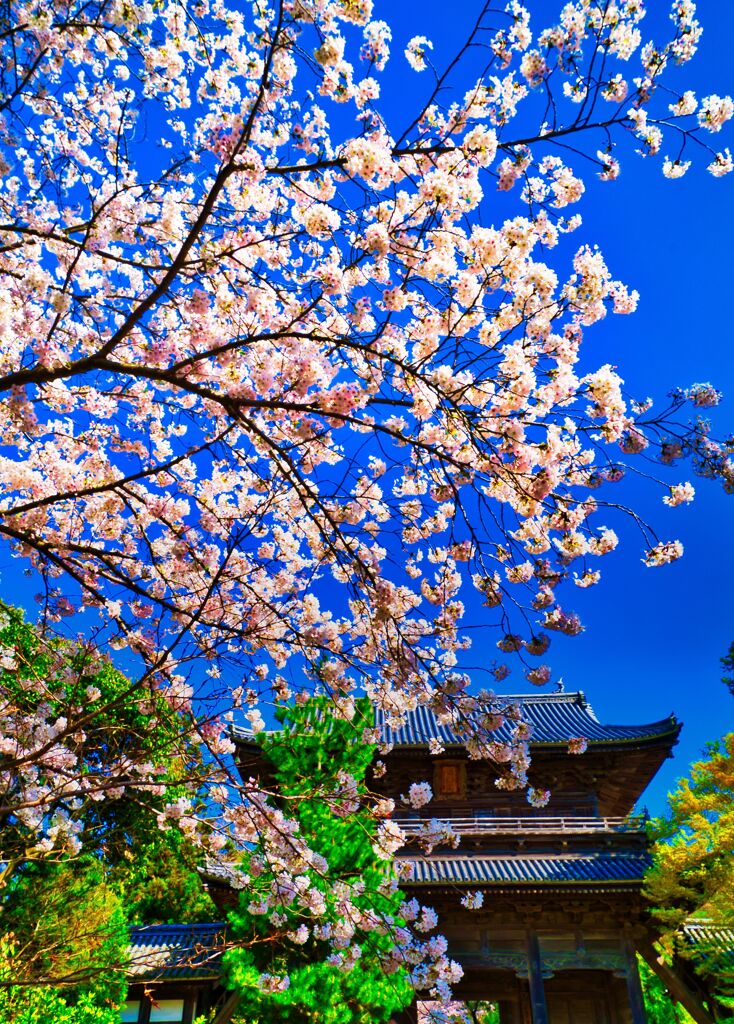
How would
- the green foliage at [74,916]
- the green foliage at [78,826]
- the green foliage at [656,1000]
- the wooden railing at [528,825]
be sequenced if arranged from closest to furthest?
the green foliage at [78,826] → the green foliage at [74,916] → the wooden railing at [528,825] → the green foliage at [656,1000]

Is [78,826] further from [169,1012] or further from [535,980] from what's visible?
[169,1012]

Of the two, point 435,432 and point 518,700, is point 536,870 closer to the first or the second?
point 518,700

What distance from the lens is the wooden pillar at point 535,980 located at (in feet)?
38.3

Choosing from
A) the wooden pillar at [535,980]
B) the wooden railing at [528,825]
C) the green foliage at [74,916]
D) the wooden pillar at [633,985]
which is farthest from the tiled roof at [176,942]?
the wooden pillar at [633,985]

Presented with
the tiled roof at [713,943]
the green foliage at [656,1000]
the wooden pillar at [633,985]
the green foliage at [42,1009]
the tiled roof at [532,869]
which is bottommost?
the green foliage at [656,1000]

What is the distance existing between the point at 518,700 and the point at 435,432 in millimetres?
17209

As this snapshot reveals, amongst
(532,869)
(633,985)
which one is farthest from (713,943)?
(532,869)

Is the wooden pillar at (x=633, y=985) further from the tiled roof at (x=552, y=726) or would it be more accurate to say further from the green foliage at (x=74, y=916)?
the green foliage at (x=74, y=916)

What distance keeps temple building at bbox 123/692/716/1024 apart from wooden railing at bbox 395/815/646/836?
29 millimetres

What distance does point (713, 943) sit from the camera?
36.7 feet

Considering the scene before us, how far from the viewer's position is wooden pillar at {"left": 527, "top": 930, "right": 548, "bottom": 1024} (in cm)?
1168

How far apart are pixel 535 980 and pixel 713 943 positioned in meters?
3.05

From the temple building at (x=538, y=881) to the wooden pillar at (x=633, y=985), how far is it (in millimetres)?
25

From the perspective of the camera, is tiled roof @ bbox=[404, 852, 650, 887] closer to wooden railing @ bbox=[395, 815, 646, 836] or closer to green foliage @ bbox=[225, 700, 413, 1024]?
wooden railing @ bbox=[395, 815, 646, 836]
